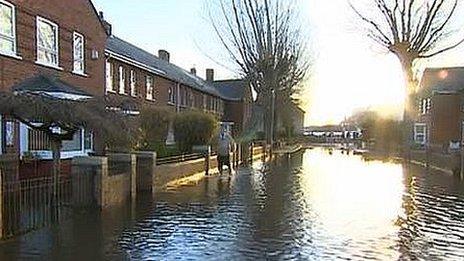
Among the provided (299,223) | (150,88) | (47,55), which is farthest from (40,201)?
(150,88)

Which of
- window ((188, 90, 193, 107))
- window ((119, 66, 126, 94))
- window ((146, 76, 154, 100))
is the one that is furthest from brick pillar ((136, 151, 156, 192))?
window ((188, 90, 193, 107))

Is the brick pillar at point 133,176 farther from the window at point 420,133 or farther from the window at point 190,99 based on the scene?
the window at point 420,133

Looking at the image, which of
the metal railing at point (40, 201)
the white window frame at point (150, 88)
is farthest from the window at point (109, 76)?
the metal railing at point (40, 201)

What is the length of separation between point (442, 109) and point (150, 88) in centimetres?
2617

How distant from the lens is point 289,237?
9633 millimetres

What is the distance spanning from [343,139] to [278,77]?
36.3 metres

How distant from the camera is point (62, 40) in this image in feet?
60.6

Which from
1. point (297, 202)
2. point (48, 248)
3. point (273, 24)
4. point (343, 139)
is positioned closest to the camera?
point (48, 248)

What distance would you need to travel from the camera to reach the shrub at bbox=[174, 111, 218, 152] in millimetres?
24031

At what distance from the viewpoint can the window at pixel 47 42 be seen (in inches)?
669

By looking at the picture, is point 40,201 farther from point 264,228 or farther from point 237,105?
point 237,105

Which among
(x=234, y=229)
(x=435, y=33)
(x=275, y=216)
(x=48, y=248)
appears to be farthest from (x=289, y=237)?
(x=435, y=33)

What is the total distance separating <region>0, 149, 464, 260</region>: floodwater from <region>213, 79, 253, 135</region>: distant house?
4236 centimetres

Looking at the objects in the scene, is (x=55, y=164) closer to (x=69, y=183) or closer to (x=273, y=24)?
(x=69, y=183)
